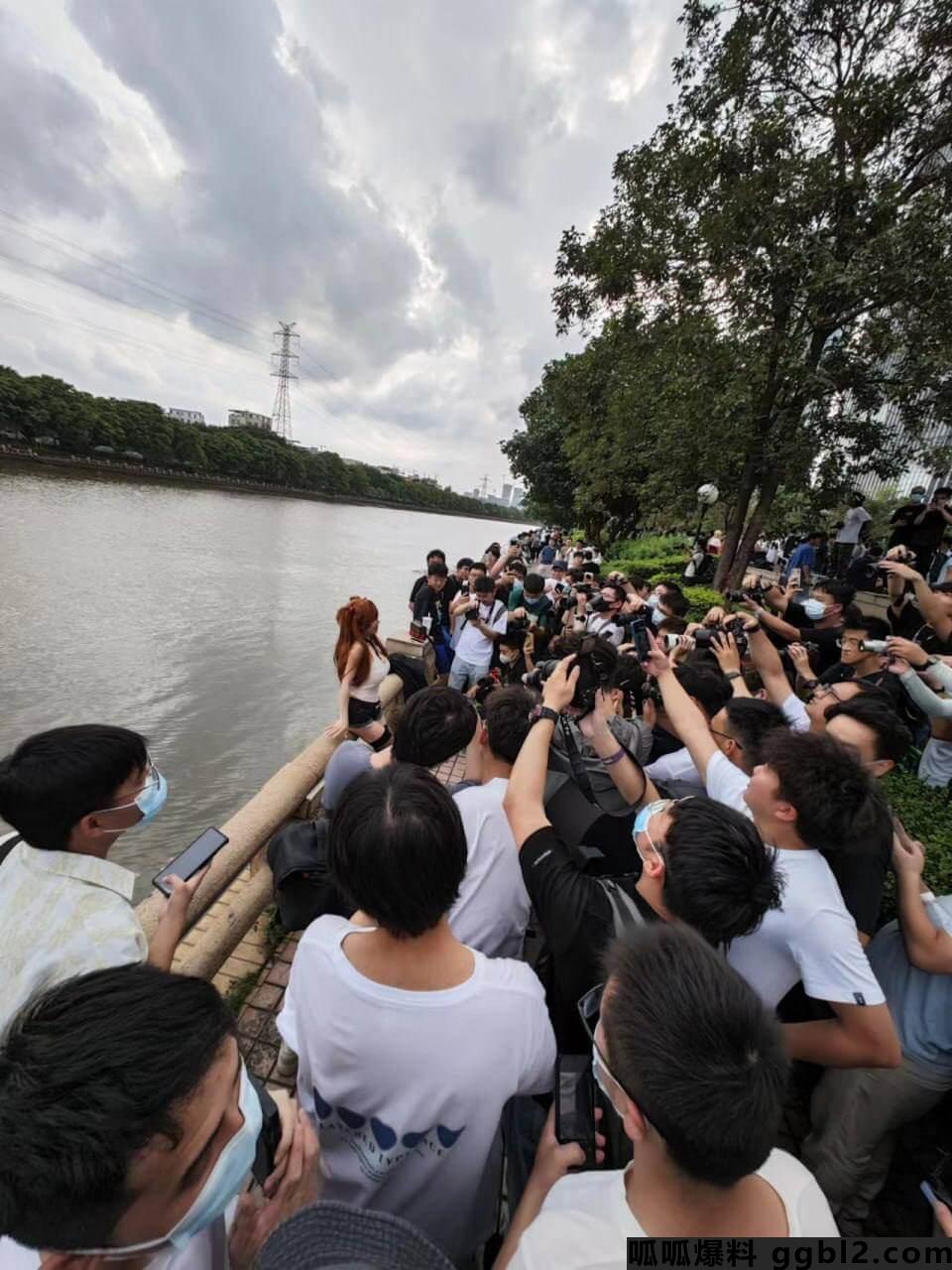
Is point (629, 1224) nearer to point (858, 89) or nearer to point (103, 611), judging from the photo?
point (858, 89)

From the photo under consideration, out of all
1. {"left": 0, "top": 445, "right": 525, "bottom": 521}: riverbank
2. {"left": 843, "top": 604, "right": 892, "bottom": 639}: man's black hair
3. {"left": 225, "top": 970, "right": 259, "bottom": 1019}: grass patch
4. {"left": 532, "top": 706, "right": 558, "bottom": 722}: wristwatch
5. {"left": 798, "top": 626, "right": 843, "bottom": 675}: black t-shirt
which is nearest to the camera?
{"left": 532, "top": 706, "right": 558, "bottom": 722}: wristwatch

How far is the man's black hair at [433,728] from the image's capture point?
2.02 meters

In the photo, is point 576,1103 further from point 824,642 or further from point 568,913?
point 824,642

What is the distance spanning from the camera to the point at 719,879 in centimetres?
124

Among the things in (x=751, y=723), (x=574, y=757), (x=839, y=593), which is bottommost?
(x=574, y=757)

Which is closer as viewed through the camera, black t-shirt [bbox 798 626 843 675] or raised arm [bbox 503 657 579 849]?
raised arm [bbox 503 657 579 849]

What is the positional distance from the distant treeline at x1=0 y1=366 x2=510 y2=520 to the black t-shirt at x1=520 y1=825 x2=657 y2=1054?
44749 mm

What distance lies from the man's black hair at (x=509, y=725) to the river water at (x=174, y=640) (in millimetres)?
4270

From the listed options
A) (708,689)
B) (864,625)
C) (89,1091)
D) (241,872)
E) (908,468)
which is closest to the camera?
(89,1091)

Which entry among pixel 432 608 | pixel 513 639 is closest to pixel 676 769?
pixel 513 639

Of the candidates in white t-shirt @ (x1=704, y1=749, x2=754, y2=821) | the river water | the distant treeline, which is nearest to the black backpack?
white t-shirt @ (x1=704, y1=749, x2=754, y2=821)

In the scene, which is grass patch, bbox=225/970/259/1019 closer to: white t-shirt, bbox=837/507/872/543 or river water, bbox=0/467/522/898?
river water, bbox=0/467/522/898

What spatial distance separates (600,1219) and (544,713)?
1298 millimetres

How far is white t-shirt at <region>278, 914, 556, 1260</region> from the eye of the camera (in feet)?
3.48
